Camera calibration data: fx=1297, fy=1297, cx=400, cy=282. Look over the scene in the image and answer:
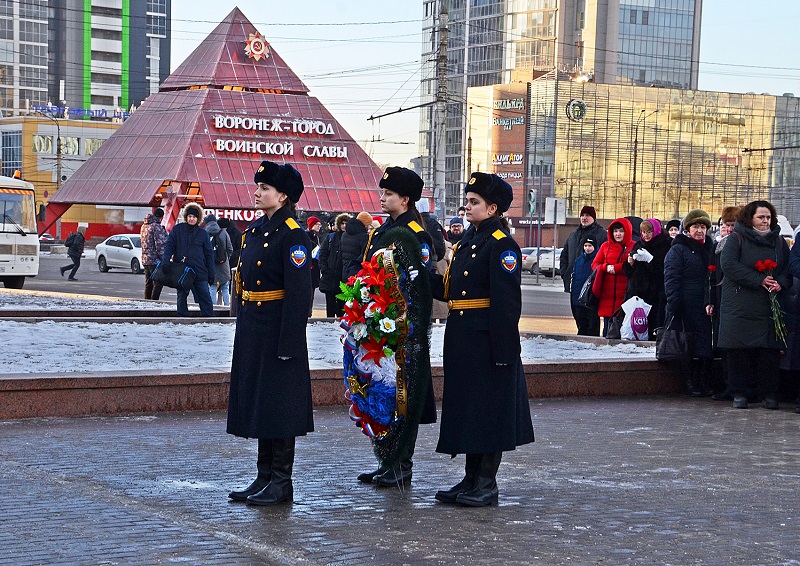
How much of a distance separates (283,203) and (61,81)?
135087 mm

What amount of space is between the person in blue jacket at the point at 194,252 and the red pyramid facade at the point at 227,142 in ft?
135

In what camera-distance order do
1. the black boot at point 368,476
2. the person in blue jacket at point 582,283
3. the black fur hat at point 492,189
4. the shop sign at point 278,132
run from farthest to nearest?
the shop sign at point 278,132 < the person in blue jacket at point 582,283 < the black boot at point 368,476 < the black fur hat at point 492,189

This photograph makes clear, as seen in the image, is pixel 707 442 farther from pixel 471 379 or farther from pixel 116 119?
pixel 116 119

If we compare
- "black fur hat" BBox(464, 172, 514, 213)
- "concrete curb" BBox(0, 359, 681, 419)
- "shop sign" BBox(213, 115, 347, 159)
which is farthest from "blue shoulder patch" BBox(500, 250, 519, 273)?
"shop sign" BBox(213, 115, 347, 159)

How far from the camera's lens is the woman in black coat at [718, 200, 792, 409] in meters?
11.5

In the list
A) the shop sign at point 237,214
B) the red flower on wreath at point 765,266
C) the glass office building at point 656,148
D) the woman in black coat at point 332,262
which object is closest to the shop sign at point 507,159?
the glass office building at point 656,148

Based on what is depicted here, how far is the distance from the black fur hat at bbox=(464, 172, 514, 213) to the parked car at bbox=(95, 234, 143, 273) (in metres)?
39.4

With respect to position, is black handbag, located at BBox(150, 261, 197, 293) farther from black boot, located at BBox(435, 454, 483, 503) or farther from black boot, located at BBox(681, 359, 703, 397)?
black boot, located at BBox(435, 454, 483, 503)

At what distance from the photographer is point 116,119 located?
399 feet

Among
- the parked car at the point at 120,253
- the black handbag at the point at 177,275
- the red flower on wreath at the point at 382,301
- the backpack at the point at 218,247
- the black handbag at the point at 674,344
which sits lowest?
the parked car at the point at 120,253

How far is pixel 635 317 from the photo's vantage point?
14656 mm

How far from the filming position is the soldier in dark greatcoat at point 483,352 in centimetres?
709

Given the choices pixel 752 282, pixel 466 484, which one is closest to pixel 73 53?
pixel 752 282

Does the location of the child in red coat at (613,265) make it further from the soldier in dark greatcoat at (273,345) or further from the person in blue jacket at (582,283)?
the soldier in dark greatcoat at (273,345)
